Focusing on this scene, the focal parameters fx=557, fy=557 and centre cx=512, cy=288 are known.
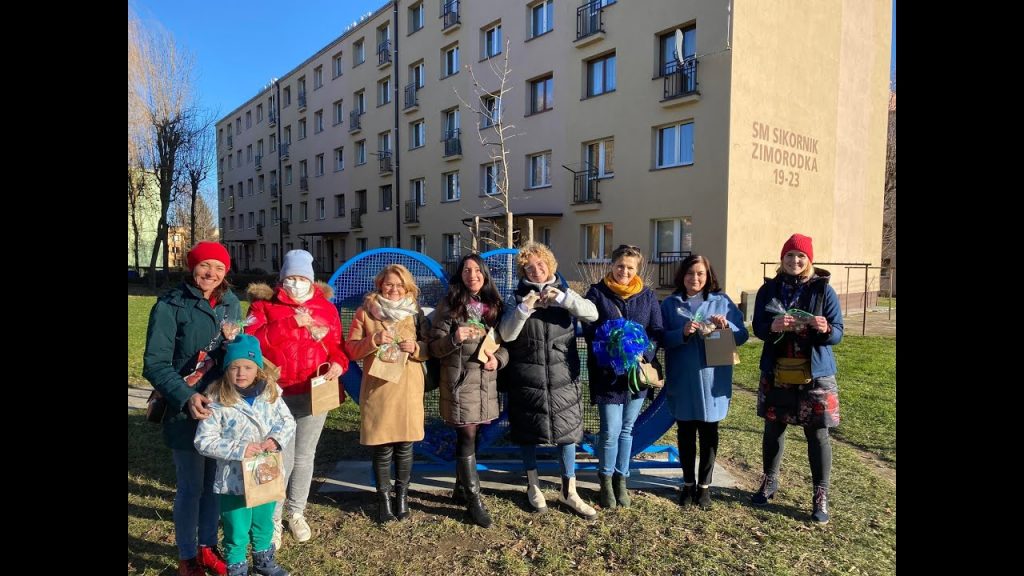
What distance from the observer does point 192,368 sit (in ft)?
9.50

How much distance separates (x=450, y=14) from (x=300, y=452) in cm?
2332

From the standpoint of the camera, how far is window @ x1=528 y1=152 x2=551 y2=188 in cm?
1955

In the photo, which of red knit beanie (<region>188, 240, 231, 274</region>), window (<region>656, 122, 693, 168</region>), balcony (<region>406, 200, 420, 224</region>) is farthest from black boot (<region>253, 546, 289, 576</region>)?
balcony (<region>406, 200, 420, 224</region>)

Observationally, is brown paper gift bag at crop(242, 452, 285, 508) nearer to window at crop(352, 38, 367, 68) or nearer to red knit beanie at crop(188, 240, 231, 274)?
red knit beanie at crop(188, 240, 231, 274)

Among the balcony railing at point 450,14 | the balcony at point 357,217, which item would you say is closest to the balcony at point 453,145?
the balcony railing at point 450,14

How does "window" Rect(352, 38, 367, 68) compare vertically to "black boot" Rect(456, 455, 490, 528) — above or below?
above

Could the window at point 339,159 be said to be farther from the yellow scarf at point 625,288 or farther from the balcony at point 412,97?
the yellow scarf at point 625,288

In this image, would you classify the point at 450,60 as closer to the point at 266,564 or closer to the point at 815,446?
the point at 815,446

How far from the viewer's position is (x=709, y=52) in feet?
48.9

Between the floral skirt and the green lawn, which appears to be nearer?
the green lawn

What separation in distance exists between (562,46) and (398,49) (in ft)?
37.6

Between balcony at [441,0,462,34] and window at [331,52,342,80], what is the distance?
11.6 metres

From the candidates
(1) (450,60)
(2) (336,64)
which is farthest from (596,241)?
(2) (336,64)

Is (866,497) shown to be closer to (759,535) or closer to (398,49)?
(759,535)
